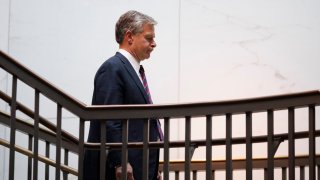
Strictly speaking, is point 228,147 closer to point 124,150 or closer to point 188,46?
point 124,150

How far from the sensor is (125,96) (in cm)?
434

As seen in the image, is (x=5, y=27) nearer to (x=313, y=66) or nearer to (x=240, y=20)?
(x=240, y=20)

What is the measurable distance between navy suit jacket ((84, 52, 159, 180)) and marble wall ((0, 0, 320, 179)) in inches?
78.4

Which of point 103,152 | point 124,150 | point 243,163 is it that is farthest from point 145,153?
point 243,163

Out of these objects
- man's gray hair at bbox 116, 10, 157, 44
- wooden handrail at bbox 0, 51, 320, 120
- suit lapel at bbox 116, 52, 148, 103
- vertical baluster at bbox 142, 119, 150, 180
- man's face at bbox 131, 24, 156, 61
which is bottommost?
vertical baluster at bbox 142, 119, 150, 180

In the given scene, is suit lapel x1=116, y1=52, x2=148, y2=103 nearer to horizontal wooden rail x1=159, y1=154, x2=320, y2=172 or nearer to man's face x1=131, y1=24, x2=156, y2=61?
man's face x1=131, y1=24, x2=156, y2=61

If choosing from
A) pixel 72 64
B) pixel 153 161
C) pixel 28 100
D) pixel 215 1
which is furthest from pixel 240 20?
pixel 153 161

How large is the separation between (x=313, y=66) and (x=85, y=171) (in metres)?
2.56

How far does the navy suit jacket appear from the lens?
13.6ft

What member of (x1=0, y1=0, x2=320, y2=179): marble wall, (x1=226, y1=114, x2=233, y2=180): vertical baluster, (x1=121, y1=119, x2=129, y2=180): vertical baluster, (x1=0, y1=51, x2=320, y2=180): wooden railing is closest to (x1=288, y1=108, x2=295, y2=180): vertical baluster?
(x1=0, y1=51, x2=320, y2=180): wooden railing

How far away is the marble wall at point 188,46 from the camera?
244 inches

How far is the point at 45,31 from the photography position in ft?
22.2

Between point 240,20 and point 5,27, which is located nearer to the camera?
point 240,20

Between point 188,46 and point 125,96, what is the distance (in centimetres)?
219
